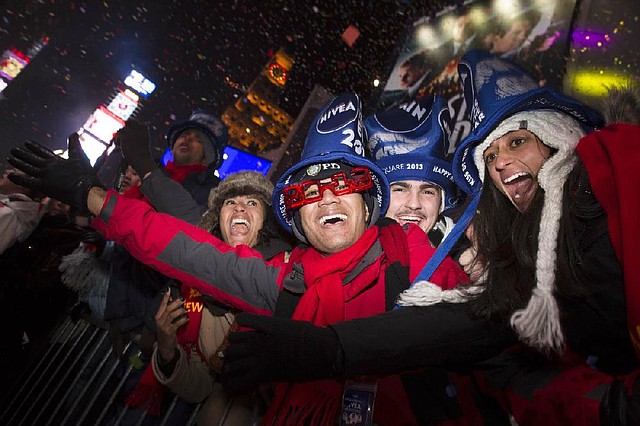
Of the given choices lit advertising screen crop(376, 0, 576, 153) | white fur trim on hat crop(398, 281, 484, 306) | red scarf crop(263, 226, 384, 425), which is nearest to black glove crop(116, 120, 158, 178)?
red scarf crop(263, 226, 384, 425)

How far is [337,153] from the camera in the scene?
2275mm

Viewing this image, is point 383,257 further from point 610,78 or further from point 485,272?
point 610,78

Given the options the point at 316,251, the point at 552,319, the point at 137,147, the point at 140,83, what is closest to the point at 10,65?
the point at 140,83

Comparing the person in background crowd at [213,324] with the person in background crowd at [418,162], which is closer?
the person in background crowd at [213,324]

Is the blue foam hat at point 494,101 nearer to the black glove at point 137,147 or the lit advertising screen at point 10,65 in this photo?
the black glove at point 137,147

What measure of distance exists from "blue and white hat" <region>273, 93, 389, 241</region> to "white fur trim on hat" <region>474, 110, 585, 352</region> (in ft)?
3.18

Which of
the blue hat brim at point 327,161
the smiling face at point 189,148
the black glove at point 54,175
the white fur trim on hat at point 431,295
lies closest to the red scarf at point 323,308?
the white fur trim on hat at point 431,295

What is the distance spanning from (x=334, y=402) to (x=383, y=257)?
2.63 feet

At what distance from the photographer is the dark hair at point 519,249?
1.36 metres

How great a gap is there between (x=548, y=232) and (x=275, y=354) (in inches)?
45.0

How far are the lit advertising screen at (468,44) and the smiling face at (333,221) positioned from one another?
5.01 meters

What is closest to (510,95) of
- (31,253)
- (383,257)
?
(383,257)

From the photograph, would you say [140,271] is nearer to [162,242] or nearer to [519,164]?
[162,242]

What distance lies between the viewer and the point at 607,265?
3.96 ft
